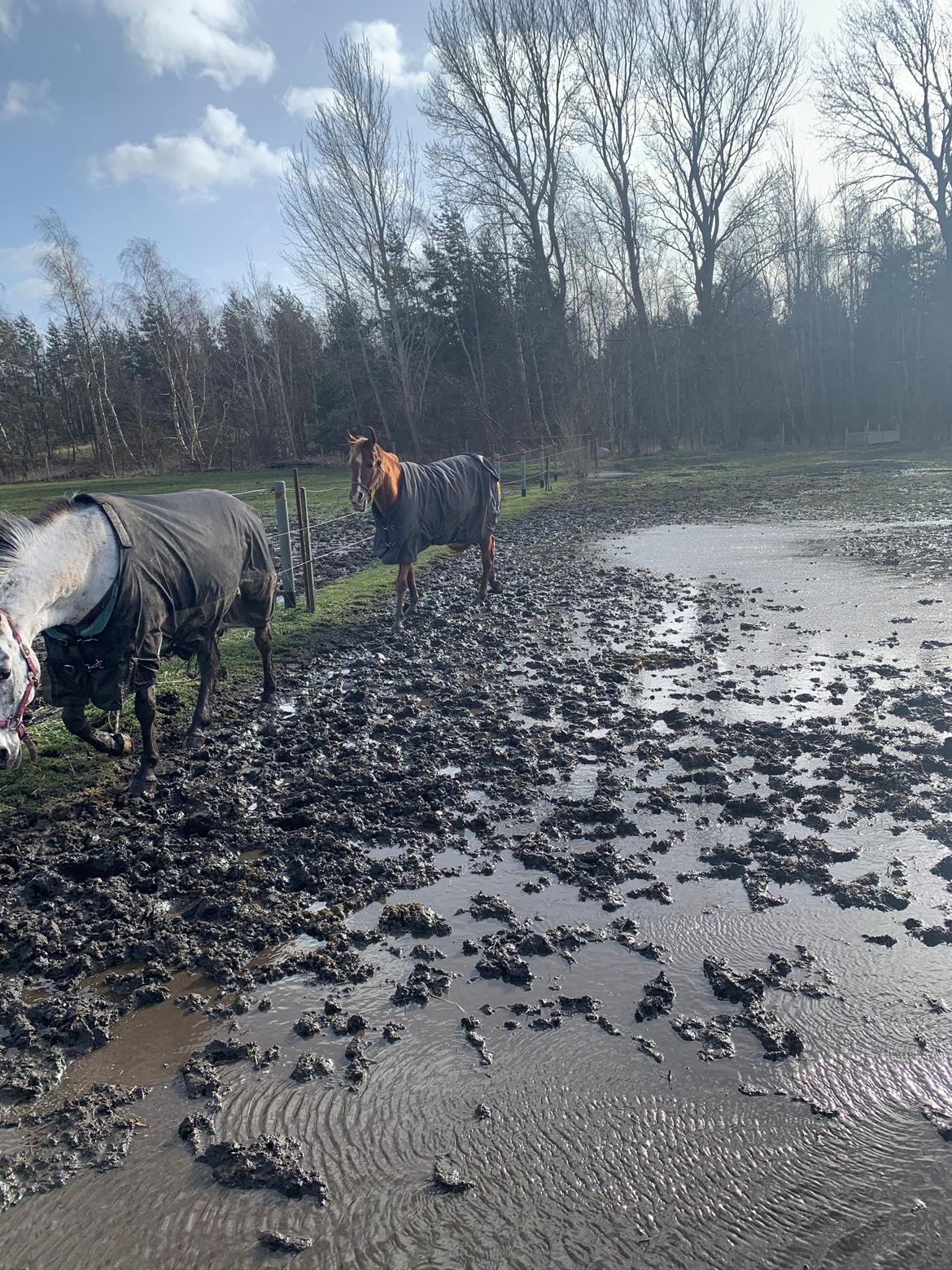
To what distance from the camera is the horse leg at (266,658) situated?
6148 mm

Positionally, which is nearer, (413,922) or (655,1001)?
(655,1001)

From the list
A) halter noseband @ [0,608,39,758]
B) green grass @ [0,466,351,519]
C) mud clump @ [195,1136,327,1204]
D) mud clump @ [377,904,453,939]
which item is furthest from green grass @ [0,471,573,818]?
green grass @ [0,466,351,519]

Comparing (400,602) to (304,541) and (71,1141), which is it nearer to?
(304,541)

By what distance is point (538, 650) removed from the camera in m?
7.14

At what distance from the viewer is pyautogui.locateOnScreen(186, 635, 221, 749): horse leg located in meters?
5.30

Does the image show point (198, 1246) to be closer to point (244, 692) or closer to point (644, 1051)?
point (644, 1051)

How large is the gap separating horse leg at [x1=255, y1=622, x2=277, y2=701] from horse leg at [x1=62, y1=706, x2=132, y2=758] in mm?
1153

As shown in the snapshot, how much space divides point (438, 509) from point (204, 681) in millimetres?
4084

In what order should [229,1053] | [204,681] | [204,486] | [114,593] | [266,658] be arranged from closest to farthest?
[229,1053], [114,593], [204,681], [266,658], [204,486]

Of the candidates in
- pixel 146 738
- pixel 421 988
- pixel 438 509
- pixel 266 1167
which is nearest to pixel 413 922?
pixel 421 988

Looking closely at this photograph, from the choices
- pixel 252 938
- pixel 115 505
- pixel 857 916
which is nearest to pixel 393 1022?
pixel 252 938

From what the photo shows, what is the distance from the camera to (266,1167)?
2145 millimetres

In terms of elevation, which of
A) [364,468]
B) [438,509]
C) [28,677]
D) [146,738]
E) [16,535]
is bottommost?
[146,738]

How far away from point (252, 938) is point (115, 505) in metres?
2.52
